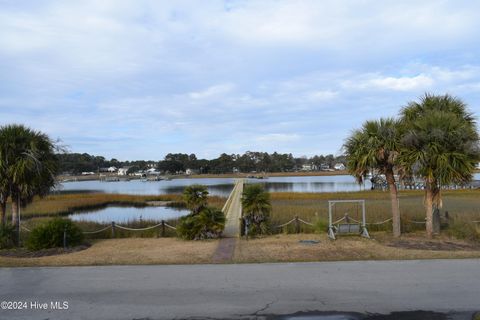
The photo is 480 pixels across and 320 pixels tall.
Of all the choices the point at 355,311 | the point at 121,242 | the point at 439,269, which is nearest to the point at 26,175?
the point at 121,242

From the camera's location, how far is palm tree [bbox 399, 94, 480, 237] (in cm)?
1328

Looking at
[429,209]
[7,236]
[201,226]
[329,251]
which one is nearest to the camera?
[329,251]

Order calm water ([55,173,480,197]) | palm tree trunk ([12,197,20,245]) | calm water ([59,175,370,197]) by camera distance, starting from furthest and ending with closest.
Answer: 1. calm water ([59,175,370,197])
2. calm water ([55,173,480,197])
3. palm tree trunk ([12,197,20,245])

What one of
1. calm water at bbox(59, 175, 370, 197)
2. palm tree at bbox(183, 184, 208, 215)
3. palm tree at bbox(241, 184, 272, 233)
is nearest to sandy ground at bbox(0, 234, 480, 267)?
palm tree at bbox(241, 184, 272, 233)

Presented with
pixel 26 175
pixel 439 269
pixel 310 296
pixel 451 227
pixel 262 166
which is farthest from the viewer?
pixel 262 166

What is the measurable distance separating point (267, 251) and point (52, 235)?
6.70m

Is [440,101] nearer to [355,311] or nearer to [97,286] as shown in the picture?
[355,311]

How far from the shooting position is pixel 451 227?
A: 15352 millimetres

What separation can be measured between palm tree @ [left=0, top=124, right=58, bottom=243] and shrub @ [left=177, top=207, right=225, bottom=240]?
4785 millimetres

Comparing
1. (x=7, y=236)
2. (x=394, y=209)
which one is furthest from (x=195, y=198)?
(x=394, y=209)

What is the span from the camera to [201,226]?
14.5 m

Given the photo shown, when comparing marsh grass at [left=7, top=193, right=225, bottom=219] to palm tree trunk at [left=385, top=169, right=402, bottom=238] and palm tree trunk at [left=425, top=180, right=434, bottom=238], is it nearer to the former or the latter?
palm tree trunk at [left=385, top=169, right=402, bottom=238]

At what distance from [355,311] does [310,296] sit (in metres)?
0.99

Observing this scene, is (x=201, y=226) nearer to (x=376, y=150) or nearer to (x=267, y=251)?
(x=267, y=251)
